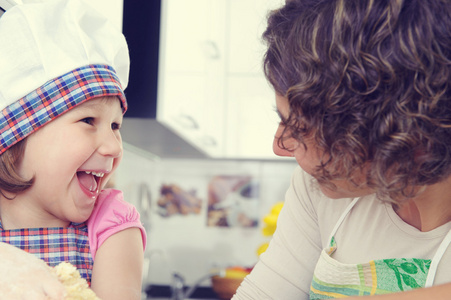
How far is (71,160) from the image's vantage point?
29.5 inches

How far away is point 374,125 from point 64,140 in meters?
0.45

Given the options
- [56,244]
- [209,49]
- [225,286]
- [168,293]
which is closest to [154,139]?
[209,49]

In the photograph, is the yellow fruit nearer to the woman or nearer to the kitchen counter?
the kitchen counter

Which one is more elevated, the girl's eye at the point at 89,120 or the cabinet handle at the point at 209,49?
the cabinet handle at the point at 209,49

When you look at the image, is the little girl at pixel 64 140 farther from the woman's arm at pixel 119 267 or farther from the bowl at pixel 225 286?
the bowl at pixel 225 286

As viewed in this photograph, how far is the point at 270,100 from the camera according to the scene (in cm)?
298

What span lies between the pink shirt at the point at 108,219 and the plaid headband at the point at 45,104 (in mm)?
195

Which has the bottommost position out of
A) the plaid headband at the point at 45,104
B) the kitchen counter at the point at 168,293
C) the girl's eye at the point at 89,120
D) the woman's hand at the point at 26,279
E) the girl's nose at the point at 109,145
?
the kitchen counter at the point at 168,293

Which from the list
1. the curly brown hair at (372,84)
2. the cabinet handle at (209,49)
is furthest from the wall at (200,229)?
the curly brown hair at (372,84)

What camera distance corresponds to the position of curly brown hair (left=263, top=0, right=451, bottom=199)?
63cm

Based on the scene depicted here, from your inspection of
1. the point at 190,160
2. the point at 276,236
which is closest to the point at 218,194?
the point at 190,160

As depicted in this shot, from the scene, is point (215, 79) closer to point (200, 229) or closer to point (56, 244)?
point (200, 229)

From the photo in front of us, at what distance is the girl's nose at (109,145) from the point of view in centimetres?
78

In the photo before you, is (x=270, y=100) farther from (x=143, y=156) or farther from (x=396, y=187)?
(x=396, y=187)
